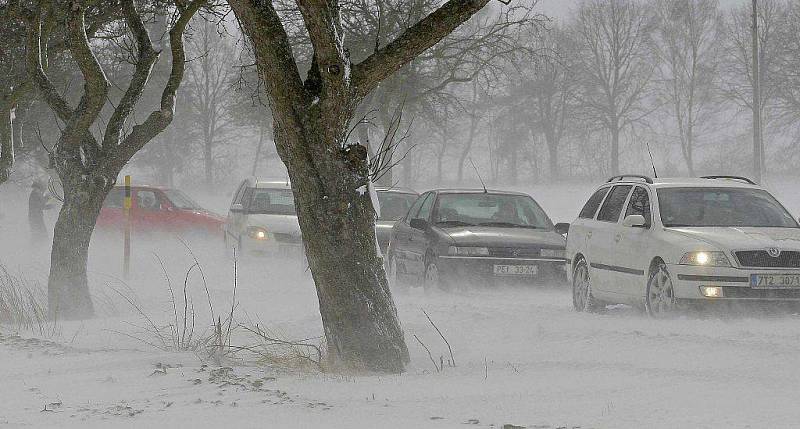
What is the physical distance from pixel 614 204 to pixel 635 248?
4.25 feet

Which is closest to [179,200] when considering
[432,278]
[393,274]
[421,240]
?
[393,274]

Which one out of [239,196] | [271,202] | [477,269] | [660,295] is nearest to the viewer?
[660,295]

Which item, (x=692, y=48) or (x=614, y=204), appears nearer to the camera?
(x=614, y=204)

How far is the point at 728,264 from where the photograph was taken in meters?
10.5

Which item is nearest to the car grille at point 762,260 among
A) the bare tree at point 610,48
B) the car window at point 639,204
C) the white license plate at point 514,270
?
the car window at point 639,204

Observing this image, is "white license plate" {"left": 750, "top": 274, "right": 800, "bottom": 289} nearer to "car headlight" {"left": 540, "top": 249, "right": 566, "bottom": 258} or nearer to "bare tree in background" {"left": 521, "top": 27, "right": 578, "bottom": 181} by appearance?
"car headlight" {"left": 540, "top": 249, "right": 566, "bottom": 258}

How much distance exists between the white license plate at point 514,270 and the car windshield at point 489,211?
1035 millimetres

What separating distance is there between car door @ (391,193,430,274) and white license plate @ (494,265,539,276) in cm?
166

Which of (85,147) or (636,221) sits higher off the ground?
(85,147)

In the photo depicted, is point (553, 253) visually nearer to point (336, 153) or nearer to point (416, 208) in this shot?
point (416, 208)

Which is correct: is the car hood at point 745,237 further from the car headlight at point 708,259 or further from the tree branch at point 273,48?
the tree branch at point 273,48

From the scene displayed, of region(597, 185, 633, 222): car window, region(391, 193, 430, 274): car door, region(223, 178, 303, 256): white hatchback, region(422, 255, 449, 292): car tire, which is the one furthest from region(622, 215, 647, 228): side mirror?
region(223, 178, 303, 256): white hatchback

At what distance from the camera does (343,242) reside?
7.62 metres

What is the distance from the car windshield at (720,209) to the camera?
1149 cm
